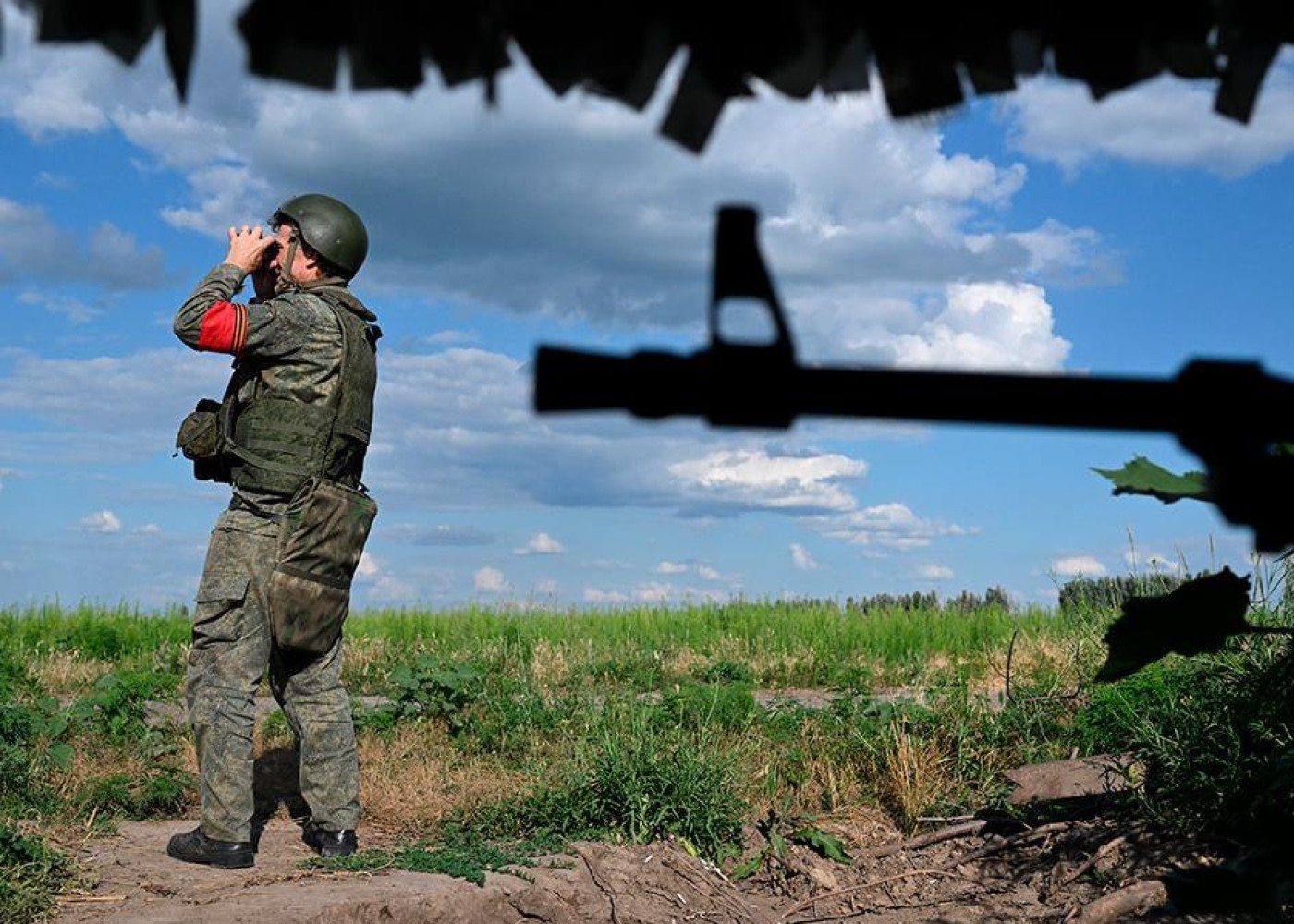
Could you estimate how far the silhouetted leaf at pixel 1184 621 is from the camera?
8.82 feet

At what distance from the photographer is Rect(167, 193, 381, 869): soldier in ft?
20.0

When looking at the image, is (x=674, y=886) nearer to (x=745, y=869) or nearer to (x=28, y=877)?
(x=745, y=869)

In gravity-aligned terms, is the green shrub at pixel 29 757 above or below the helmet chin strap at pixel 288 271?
below

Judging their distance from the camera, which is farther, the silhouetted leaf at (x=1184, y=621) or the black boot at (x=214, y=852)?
the black boot at (x=214, y=852)

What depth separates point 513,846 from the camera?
6215 millimetres

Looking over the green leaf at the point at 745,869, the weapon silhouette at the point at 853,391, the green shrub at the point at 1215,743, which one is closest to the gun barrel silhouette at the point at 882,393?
the weapon silhouette at the point at 853,391

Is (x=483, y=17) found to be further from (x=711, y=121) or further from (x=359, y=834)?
(x=359, y=834)

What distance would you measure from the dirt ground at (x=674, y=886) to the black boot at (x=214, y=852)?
0.27 ft

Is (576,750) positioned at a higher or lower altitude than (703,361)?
lower

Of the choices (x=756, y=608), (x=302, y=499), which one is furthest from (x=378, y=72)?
(x=756, y=608)

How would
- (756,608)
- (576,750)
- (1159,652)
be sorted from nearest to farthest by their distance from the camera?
(1159,652)
(576,750)
(756,608)

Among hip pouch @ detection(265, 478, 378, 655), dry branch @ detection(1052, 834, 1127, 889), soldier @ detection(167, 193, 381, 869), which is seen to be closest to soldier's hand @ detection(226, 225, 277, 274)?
soldier @ detection(167, 193, 381, 869)

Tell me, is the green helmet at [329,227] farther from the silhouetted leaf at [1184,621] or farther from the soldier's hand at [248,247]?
the silhouetted leaf at [1184,621]

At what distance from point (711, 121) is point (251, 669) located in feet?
15.7
